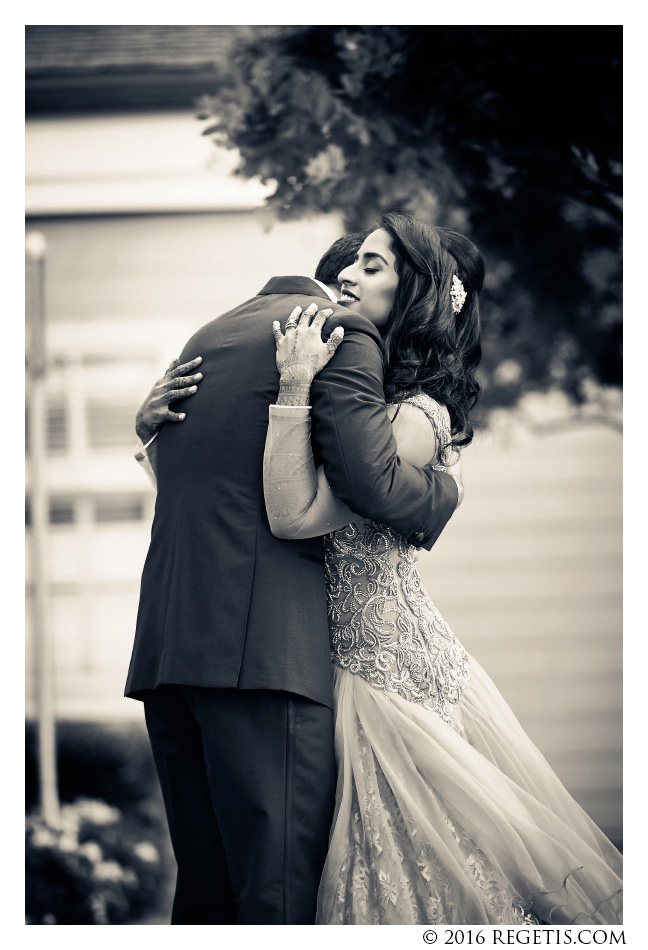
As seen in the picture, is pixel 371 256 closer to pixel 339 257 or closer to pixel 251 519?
pixel 339 257

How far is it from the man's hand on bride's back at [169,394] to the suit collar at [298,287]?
29 cm

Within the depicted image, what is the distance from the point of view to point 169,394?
241cm

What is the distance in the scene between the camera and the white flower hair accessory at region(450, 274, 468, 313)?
2.63 meters

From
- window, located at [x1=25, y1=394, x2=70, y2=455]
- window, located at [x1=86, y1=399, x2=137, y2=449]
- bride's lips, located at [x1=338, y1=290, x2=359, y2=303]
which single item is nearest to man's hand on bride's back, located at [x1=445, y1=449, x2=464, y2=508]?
bride's lips, located at [x1=338, y1=290, x2=359, y2=303]

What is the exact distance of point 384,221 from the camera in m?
2.60

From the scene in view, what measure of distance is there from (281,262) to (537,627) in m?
2.11

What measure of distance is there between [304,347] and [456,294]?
618mm

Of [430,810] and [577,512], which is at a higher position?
[577,512]

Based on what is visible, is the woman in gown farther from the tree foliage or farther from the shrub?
the shrub

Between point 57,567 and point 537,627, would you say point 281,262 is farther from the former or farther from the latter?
point 537,627

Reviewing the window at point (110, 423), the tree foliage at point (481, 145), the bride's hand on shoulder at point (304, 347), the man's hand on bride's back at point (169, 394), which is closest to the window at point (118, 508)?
the window at point (110, 423)

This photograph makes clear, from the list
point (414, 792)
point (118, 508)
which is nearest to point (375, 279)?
point (414, 792)

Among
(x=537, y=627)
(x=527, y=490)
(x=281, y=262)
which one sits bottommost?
(x=537, y=627)
